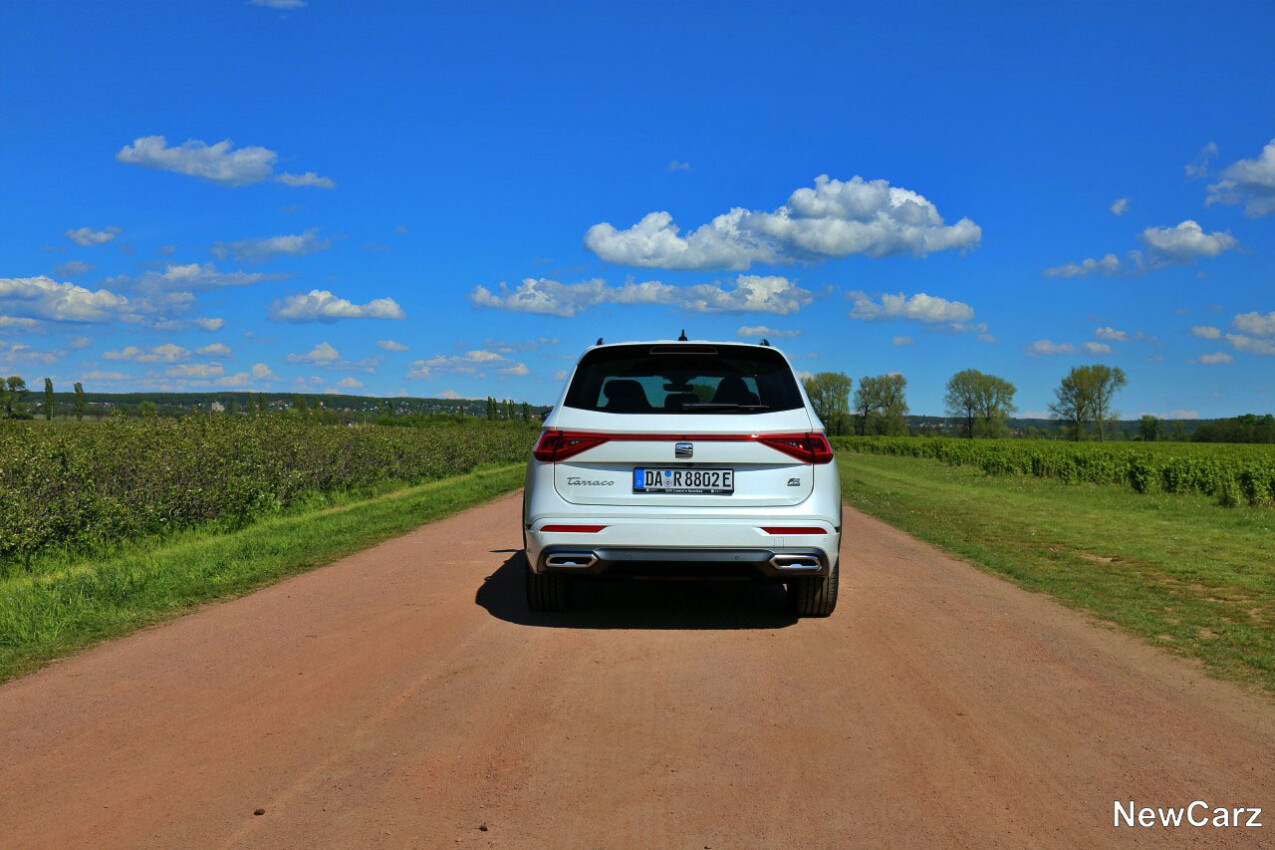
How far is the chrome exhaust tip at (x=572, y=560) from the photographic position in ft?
19.8

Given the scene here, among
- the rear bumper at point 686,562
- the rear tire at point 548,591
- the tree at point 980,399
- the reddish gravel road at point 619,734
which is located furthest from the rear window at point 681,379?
the tree at point 980,399

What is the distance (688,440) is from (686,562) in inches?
31.0

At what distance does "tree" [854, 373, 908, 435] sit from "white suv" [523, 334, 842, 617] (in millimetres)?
136731

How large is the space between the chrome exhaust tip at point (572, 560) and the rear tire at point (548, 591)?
2.07 ft

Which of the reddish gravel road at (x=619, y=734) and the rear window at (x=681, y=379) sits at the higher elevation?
the rear window at (x=681, y=379)

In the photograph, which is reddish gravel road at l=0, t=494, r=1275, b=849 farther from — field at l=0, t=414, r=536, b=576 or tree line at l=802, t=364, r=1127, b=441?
tree line at l=802, t=364, r=1127, b=441

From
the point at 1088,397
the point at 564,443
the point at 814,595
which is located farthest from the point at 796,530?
the point at 1088,397

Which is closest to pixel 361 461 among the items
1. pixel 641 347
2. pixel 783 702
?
pixel 641 347

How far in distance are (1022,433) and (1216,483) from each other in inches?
4004

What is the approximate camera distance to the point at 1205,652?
6098 millimetres

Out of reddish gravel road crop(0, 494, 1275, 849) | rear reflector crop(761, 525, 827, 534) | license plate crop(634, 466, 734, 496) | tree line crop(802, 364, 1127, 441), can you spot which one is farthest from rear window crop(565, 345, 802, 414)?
tree line crop(802, 364, 1127, 441)

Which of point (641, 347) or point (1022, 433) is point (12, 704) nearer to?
point (641, 347)

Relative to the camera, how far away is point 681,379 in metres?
6.89

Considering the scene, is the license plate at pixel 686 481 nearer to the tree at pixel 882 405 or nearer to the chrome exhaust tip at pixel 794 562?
the chrome exhaust tip at pixel 794 562
